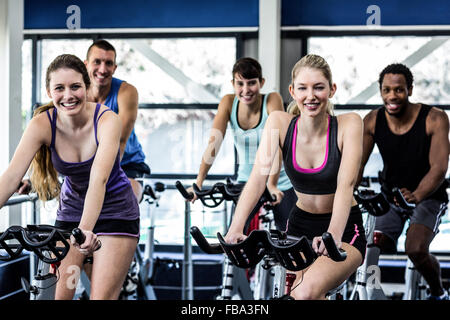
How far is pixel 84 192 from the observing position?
6.61ft

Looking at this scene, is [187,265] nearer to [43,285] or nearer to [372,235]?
[372,235]

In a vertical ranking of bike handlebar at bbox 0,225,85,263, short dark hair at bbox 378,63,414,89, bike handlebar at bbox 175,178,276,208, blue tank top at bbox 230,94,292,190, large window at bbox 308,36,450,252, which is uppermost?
large window at bbox 308,36,450,252

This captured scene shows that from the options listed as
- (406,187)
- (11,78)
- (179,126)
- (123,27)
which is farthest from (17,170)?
(179,126)

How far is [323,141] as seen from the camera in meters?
1.91

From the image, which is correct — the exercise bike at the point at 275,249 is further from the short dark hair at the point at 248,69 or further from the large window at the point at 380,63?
the large window at the point at 380,63

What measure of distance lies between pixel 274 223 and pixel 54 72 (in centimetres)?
133

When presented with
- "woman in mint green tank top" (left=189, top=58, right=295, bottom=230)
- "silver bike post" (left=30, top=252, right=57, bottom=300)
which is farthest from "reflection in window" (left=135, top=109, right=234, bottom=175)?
"silver bike post" (left=30, top=252, right=57, bottom=300)

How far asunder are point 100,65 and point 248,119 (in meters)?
0.73

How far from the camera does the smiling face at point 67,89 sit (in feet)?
6.01

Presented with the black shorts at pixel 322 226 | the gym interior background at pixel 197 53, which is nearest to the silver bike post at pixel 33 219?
the gym interior background at pixel 197 53

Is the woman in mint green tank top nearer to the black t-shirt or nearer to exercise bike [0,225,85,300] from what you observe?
the black t-shirt

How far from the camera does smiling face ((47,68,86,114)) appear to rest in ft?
6.01

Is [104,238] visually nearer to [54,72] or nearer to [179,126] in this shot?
[54,72]

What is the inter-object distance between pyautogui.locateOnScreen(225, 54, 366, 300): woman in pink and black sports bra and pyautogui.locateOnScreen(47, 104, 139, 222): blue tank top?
0.39m
